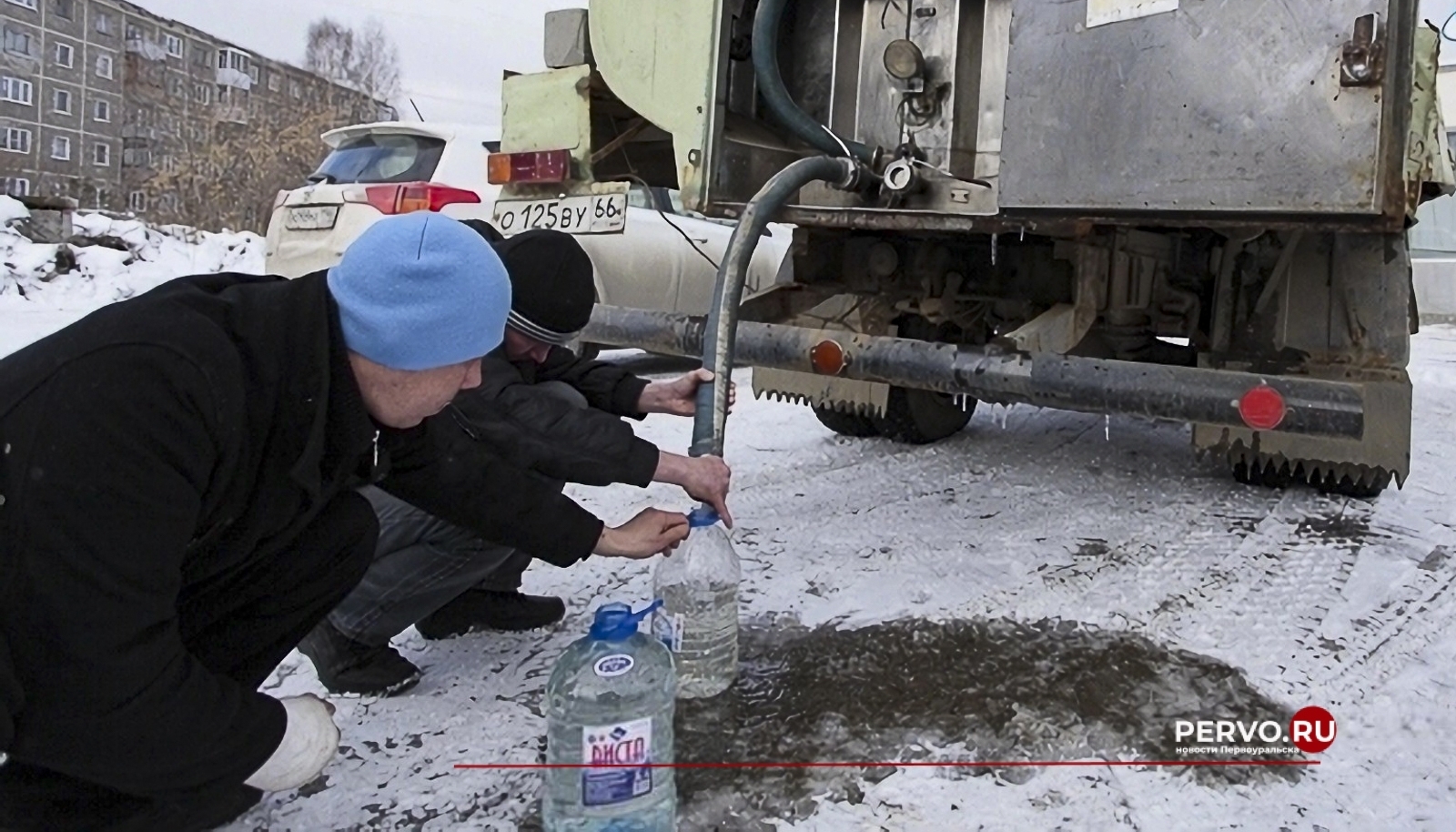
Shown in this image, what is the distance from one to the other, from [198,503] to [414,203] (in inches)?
161

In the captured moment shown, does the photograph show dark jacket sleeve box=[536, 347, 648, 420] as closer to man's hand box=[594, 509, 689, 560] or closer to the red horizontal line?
man's hand box=[594, 509, 689, 560]

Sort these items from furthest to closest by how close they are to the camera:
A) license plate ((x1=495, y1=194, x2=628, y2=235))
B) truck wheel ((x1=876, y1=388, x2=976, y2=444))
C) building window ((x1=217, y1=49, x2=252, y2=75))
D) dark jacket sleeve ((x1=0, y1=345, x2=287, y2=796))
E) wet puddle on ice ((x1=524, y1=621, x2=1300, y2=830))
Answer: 1. building window ((x1=217, y1=49, x2=252, y2=75))
2. truck wheel ((x1=876, y1=388, x2=976, y2=444))
3. license plate ((x1=495, y1=194, x2=628, y2=235))
4. wet puddle on ice ((x1=524, y1=621, x2=1300, y2=830))
5. dark jacket sleeve ((x1=0, y1=345, x2=287, y2=796))

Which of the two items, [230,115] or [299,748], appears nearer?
[299,748]

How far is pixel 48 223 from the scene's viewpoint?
12109 mm

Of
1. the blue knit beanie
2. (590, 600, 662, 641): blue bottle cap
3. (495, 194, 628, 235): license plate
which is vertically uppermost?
(495, 194, 628, 235): license plate

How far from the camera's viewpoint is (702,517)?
2.04 meters

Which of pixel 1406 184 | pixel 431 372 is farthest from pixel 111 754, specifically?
pixel 1406 184

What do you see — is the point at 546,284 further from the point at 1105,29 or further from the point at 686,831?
the point at 1105,29

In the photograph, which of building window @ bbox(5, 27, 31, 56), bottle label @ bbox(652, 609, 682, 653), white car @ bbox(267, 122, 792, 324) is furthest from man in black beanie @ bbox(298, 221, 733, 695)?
building window @ bbox(5, 27, 31, 56)

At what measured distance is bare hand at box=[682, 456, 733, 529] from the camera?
6.77 ft

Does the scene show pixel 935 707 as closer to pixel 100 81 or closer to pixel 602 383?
pixel 602 383

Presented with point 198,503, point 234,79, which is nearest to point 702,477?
point 198,503

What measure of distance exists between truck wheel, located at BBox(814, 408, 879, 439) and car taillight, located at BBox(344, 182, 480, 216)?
202 cm

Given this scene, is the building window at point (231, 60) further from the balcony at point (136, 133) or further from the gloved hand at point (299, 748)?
the gloved hand at point (299, 748)
